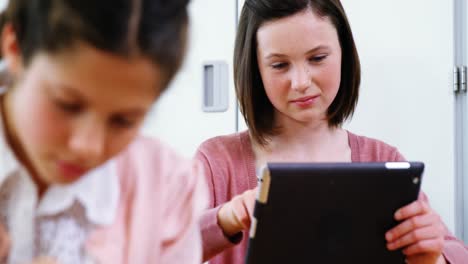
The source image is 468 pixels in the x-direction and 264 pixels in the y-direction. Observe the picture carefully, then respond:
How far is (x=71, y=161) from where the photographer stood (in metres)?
0.30

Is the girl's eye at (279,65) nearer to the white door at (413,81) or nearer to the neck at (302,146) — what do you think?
the neck at (302,146)

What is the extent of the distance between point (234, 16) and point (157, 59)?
0.77 meters

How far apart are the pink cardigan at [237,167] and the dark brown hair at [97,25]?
484 millimetres

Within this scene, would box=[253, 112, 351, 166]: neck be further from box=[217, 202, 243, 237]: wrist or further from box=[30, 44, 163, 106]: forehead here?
box=[30, 44, 163, 106]: forehead

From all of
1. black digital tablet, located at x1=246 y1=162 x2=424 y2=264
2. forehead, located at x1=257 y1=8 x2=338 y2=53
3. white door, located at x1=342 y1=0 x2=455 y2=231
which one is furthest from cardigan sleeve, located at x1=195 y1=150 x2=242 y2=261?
white door, located at x1=342 y1=0 x2=455 y2=231

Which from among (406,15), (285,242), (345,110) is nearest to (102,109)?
(285,242)

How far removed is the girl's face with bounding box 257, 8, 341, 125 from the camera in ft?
2.28

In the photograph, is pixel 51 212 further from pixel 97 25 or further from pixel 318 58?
pixel 318 58

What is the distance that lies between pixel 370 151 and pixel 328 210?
0.33m

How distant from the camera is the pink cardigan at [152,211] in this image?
1.22ft

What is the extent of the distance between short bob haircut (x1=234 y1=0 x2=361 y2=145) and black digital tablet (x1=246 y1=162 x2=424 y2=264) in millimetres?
276

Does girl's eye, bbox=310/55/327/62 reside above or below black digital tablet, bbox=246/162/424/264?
above

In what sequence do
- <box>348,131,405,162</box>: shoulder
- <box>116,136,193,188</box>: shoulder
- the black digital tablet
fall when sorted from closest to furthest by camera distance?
<box>116,136,193,188</box>: shoulder
the black digital tablet
<box>348,131,405,162</box>: shoulder

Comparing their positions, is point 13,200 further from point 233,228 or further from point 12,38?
point 233,228
